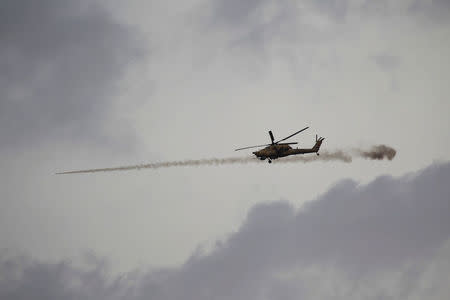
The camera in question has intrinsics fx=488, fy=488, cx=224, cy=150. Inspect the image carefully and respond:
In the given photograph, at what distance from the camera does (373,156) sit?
393 ft

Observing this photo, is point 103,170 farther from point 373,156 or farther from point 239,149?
point 373,156

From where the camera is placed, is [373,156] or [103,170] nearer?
[103,170]

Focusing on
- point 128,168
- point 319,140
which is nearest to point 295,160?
point 319,140

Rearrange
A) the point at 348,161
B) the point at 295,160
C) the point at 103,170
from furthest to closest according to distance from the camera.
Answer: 1. the point at 348,161
2. the point at 295,160
3. the point at 103,170

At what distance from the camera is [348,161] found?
387 ft

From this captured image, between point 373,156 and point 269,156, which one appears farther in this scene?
point 373,156

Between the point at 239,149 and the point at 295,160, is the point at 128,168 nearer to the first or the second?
the point at 239,149

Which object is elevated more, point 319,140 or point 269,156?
point 319,140

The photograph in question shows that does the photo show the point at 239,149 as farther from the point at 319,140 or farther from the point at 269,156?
the point at 319,140

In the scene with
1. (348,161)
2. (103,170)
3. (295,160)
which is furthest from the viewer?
(348,161)

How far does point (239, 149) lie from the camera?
333 ft

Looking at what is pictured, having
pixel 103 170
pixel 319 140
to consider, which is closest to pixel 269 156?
pixel 319 140

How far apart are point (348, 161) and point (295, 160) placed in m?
16.6

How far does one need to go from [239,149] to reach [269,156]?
20.9 ft
